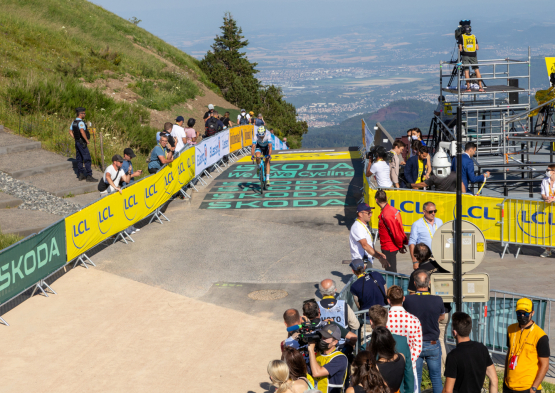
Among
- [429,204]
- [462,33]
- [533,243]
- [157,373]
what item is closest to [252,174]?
[462,33]

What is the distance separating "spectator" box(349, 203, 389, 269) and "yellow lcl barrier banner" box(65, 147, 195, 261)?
559cm

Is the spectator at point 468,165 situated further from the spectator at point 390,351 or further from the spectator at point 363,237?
the spectator at point 390,351

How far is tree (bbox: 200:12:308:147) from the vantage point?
49.5 m

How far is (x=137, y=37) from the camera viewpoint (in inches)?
1967

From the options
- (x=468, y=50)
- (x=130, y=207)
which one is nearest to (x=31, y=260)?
(x=130, y=207)

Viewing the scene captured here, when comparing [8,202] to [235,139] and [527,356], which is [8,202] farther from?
[527,356]

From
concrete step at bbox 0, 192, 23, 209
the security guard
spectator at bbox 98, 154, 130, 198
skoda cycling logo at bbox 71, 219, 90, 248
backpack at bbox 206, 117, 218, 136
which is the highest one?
the security guard

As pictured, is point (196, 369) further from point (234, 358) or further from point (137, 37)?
point (137, 37)

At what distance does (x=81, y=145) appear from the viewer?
1759cm

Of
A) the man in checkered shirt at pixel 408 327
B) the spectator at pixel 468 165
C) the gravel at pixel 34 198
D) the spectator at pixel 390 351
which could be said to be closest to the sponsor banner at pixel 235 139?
the gravel at pixel 34 198

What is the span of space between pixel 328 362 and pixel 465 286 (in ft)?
7.51

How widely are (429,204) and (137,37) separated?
44378mm

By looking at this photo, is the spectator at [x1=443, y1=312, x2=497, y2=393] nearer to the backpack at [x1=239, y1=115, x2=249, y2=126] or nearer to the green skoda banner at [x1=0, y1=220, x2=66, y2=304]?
the green skoda banner at [x1=0, y1=220, x2=66, y2=304]

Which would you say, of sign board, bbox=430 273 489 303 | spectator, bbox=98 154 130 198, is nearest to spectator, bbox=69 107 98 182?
spectator, bbox=98 154 130 198
